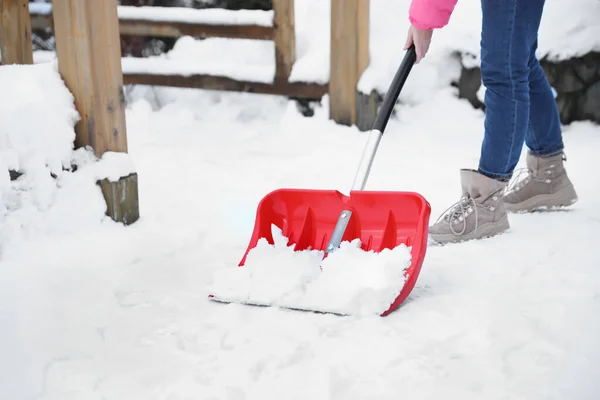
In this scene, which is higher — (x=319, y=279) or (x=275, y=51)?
(x=275, y=51)

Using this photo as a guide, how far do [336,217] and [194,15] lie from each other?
2721 mm

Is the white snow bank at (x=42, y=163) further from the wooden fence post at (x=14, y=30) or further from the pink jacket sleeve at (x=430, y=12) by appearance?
the pink jacket sleeve at (x=430, y=12)

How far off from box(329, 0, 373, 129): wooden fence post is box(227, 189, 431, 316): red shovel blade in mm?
2004

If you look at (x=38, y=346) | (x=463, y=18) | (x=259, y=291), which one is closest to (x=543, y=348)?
(x=259, y=291)

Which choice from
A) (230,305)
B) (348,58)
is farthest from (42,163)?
(348,58)

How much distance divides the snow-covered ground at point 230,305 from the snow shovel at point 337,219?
0.17 m

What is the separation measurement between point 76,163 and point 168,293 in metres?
0.62

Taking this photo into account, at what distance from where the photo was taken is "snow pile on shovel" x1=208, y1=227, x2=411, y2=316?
1658 mm

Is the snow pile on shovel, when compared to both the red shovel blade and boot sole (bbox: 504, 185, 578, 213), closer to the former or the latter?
the red shovel blade

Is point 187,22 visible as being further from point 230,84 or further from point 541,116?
point 541,116

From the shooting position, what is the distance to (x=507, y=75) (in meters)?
2.11

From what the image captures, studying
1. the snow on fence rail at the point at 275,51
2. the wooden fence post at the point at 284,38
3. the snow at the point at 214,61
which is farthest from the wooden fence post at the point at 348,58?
the snow at the point at 214,61

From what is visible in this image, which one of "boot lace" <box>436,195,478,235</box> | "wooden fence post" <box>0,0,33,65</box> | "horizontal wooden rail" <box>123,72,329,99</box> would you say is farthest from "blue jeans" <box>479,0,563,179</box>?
"horizontal wooden rail" <box>123,72,329,99</box>

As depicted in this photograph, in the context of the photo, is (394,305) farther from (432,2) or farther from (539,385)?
(432,2)
